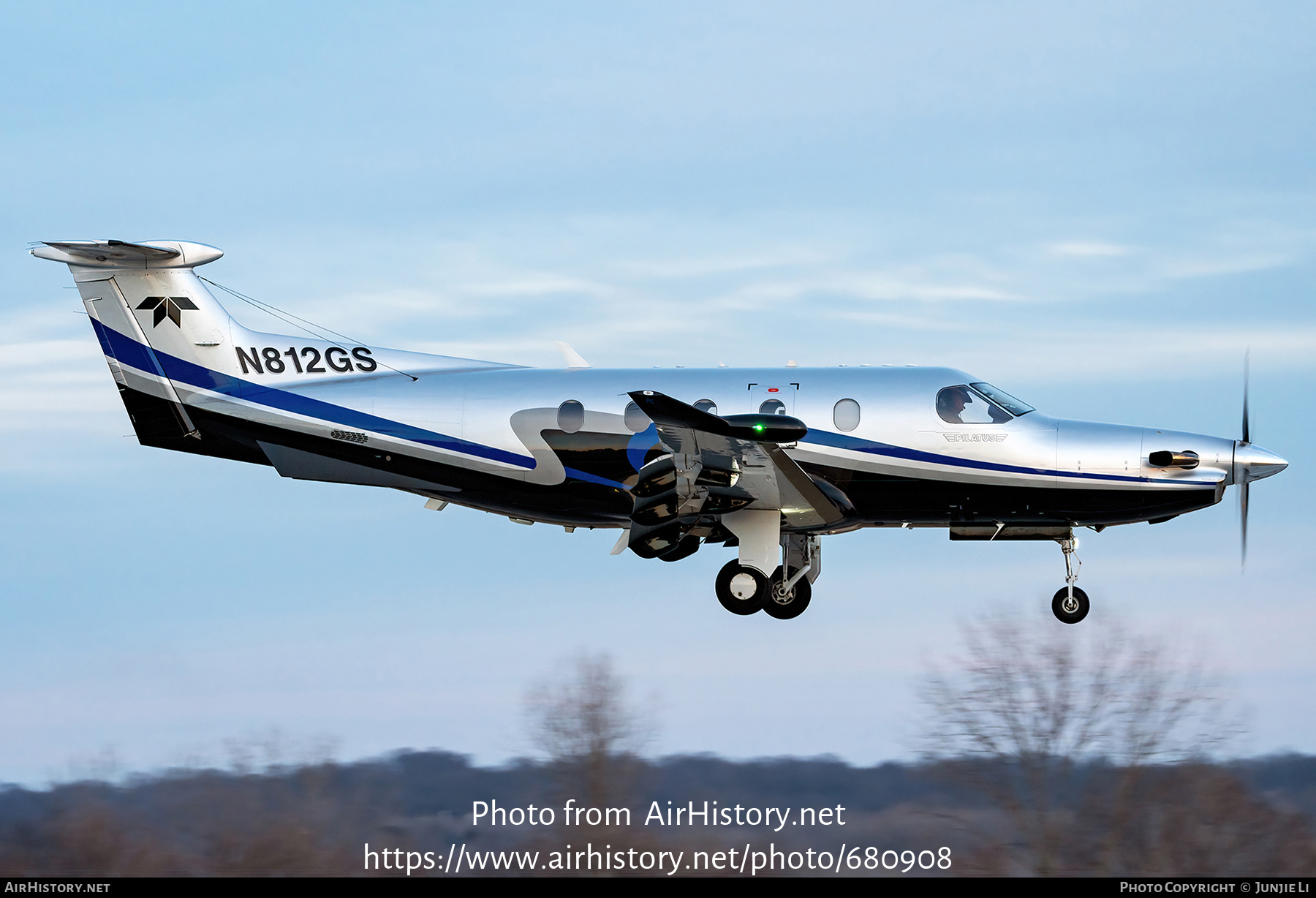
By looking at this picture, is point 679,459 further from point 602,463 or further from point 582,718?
point 582,718

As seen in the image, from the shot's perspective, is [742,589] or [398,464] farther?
[398,464]

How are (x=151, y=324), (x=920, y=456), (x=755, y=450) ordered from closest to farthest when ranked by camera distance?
1. (x=755, y=450)
2. (x=920, y=456)
3. (x=151, y=324)

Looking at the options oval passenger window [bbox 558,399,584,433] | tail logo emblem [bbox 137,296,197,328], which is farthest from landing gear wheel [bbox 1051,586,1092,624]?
tail logo emblem [bbox 137,296,197,328]

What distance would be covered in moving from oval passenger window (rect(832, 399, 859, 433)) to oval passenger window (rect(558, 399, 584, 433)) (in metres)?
3.50

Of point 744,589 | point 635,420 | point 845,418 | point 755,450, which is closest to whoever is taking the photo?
point 755,450

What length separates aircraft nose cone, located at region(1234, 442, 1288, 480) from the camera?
61.5 feet

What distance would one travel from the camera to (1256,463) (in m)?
18.7

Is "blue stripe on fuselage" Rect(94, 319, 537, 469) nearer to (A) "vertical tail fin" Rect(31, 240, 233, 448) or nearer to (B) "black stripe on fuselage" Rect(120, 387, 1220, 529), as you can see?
(A) "vertical tail fin" Rect(31, 240, 233, 448)

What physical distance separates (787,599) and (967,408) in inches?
153

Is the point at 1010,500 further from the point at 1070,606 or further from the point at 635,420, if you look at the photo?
the point at 635,420

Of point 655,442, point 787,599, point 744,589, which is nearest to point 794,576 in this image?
point 787,599

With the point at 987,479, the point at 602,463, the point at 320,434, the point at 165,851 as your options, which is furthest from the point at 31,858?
the point at 987,479

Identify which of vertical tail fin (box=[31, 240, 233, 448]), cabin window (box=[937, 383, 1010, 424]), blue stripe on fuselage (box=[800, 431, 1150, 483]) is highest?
vertical tail fin (box=[31, 240, 233, 448])

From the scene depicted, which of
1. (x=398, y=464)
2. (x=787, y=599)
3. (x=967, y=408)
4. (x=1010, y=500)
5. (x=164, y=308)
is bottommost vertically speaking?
(x=787, y=599)
